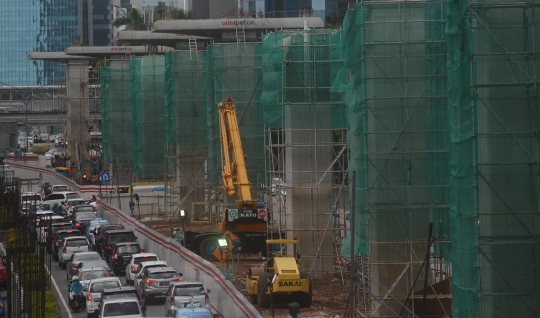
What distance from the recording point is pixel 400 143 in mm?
26469

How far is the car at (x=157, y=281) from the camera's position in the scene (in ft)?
106

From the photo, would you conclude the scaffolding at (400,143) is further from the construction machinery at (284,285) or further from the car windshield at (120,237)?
the car windshield at (120,237)

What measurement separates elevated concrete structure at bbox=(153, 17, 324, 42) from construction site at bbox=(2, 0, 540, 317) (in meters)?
16.8

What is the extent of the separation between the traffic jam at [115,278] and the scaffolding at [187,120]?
657 cm

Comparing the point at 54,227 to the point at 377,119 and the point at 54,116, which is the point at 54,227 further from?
the point at 54,116

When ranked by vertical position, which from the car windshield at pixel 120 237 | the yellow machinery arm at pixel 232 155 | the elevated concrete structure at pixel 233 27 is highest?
the elevated concrete structure at pixel 233 27

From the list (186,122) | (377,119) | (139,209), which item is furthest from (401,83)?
(139,209)

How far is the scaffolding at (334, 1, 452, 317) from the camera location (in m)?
26.4

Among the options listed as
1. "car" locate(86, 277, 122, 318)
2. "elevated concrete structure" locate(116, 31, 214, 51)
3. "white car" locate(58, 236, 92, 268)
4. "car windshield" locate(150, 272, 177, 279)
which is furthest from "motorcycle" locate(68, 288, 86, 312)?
"elevated concrete structure" locate(116, 31, 214, 51)

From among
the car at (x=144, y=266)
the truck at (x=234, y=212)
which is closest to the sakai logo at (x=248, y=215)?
the truck at (x=234, y=212)

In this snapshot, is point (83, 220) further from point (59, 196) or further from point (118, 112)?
point (118, 112)

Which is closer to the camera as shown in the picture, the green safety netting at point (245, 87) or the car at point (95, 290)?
the car at point (95, 290)

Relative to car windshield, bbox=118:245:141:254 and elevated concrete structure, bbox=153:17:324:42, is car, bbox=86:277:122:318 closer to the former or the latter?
car windshield, bbox=118:245:141:254

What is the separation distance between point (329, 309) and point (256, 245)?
9026 millimetres
